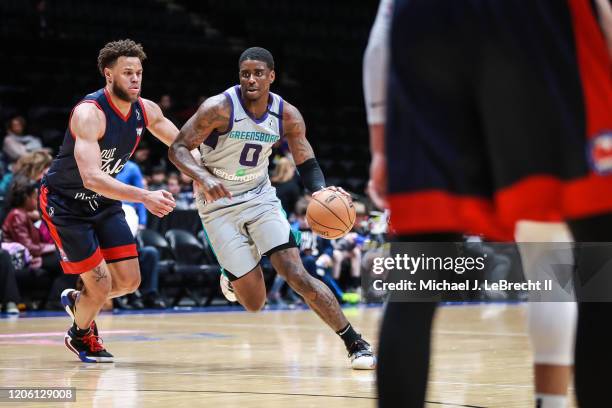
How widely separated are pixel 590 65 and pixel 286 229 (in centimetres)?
392

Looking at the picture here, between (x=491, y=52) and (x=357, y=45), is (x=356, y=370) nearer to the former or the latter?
(x=491, y=52)

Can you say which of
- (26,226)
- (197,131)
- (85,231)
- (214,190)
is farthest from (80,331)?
(26,226)

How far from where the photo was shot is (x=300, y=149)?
6.09 m

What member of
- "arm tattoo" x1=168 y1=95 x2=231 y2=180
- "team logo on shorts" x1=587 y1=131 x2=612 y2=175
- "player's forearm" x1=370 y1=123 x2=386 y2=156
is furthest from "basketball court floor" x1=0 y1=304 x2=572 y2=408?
"team logo on shorts" x1=587 y1=131 x2=612 y2=175

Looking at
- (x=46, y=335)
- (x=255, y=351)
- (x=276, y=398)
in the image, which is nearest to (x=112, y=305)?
(x=46, y=335)

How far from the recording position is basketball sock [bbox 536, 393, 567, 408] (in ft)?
8.25

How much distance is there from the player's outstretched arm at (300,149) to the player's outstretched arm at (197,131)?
41 centimetres

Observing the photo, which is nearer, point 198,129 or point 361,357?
point 361,357

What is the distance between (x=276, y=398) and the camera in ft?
14.4

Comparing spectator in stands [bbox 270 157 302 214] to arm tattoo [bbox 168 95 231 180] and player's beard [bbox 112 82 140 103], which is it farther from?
arm tattoo [bbox 168 95 231 180]

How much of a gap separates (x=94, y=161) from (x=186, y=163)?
0.57 meters

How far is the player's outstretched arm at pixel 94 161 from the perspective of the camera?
5.43 metres

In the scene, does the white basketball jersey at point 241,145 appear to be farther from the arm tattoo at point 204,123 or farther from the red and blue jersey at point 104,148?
the red and blue jersey at point 104,148

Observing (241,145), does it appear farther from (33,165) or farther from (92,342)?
(33,165)
